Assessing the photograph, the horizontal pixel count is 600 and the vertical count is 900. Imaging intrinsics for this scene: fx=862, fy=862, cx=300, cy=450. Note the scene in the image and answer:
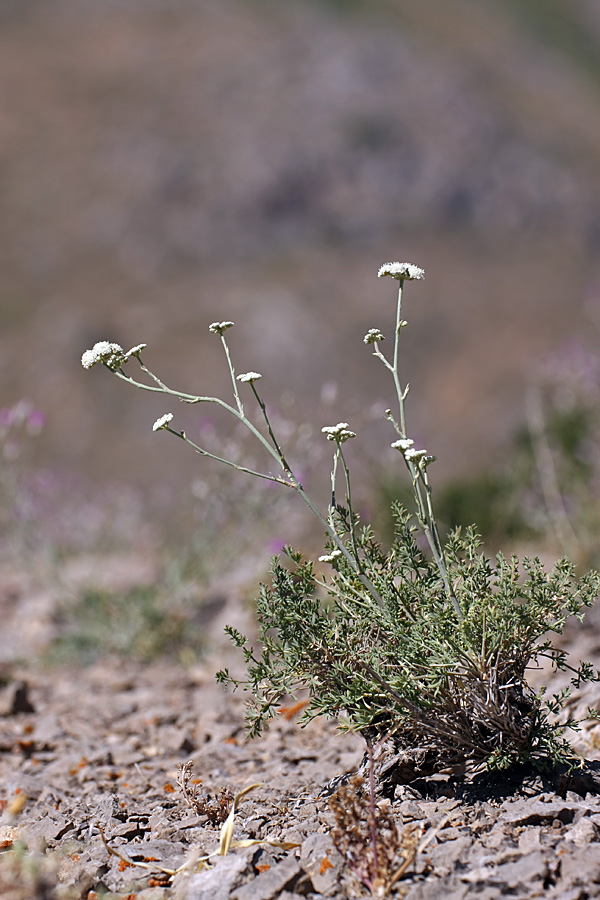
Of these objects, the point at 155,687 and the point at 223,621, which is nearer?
the point at 155,687

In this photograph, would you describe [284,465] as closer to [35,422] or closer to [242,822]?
[242,822]

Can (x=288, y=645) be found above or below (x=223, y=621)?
below

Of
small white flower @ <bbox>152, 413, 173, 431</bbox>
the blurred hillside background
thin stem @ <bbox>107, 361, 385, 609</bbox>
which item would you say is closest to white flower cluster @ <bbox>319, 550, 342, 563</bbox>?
thin stem @ <bbox>107, 361, 385, 609</bbox>

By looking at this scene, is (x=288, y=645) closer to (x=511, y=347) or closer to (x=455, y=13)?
(x=511, y=347)

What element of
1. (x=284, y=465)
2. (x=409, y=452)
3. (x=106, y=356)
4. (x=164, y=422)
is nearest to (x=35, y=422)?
(x=106, y=356)

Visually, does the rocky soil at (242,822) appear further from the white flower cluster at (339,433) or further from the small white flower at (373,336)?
the small white flower at (373,336)

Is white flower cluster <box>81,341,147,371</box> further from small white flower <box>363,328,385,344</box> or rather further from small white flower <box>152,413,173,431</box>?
small white flower <box>363,328,385,344</box>

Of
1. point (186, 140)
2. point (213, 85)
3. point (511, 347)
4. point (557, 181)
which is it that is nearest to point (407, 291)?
point (511, 347)
